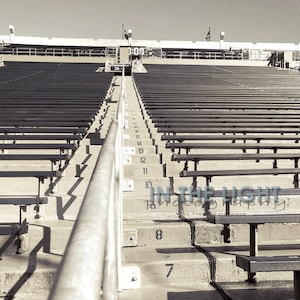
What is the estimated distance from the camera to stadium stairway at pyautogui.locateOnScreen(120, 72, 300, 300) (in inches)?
93.1

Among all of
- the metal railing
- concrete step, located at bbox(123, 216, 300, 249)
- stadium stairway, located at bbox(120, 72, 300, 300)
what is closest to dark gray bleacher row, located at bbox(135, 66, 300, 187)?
stadium stairway, located at bbox(120, 72, 300, 300)

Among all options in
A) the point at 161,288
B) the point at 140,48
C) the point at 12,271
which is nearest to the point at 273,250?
the point at 161,288

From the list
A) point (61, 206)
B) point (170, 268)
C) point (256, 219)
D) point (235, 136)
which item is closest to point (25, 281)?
point (170, 268)

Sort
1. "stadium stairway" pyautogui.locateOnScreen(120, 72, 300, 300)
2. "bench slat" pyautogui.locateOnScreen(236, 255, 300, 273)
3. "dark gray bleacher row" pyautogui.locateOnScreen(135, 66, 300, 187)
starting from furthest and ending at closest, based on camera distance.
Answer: "dark gray bleacher row" pyautogui.locateOnScreen(135, 66, 300, 187) < "stadium stairway" pyautogui.locateOnScreen(120, 72, 300, 300) < "bench slat" pyautogui.locateOnScreen(236, 255, 300, 273)

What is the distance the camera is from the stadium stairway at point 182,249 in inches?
93.1

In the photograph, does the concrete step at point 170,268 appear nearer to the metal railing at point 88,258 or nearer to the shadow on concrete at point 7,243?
the shadow on concrete at point 7,243

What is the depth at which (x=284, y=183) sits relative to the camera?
157 inches

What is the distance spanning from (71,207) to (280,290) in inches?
63.1

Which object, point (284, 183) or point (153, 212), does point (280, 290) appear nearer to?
point (153, 212)

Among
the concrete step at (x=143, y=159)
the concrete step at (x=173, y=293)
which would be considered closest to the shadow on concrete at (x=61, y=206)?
the concrete step at (x=143, y=159)

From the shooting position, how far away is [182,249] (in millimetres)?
2799

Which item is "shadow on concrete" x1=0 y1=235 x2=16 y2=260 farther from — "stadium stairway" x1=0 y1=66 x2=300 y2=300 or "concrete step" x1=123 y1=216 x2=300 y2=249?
"concrete step" x1=123 y1=216 x2=300 y2=249

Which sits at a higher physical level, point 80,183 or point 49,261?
point 80,183

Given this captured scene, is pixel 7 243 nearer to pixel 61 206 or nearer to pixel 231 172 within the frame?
pixel 61 206
